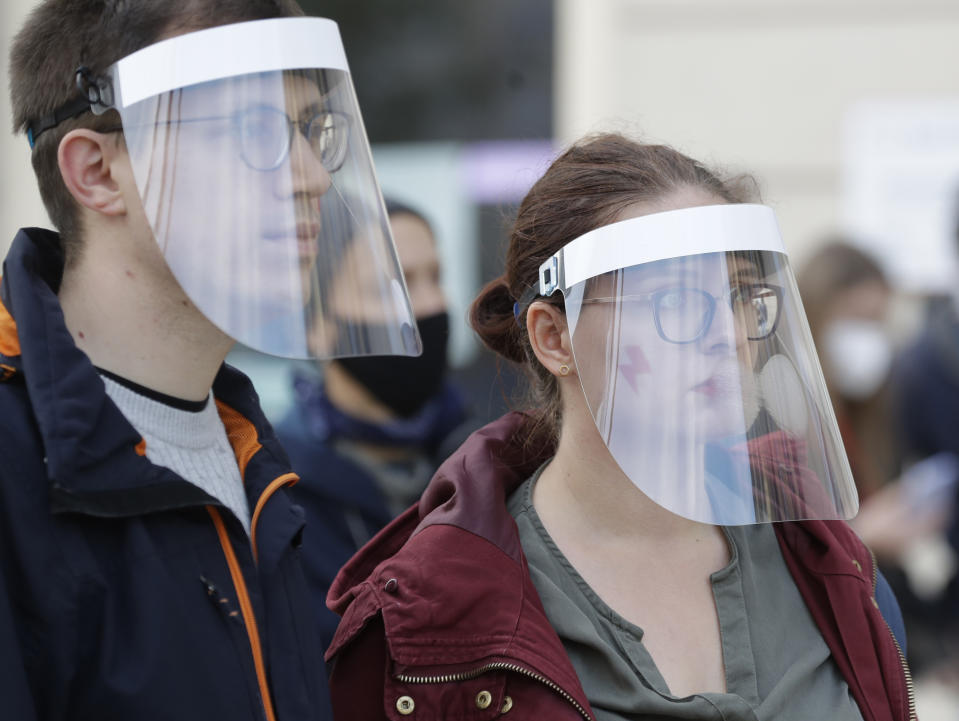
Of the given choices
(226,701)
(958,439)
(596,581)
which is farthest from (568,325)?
(958,439)

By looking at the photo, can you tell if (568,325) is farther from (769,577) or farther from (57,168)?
(57,168)

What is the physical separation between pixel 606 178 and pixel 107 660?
1043 mm

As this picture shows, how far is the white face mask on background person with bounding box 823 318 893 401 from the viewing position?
4.17 m

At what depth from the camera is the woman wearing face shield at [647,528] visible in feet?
5.60

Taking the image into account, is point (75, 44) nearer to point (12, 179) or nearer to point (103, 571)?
point (103, 571)

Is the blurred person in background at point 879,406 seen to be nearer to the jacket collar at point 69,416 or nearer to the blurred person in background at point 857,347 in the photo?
the blurred person in background at point 857,347

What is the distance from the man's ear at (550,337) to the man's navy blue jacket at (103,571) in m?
0.56

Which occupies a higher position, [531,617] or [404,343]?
[404,343]

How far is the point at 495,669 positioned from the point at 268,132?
0.81 meters

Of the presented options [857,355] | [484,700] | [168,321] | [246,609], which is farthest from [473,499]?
[857,355]

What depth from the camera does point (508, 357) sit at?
217 cm

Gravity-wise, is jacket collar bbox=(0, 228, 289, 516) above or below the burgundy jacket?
above

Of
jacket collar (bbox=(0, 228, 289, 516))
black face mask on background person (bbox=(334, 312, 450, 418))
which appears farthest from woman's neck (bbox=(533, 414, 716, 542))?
black face mask on background person (bbox=(334, 312, 450, 418))

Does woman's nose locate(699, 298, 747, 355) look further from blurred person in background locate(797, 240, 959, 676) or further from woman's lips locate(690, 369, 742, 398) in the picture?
blurred person in background locate(797, 240, 959, 676)
